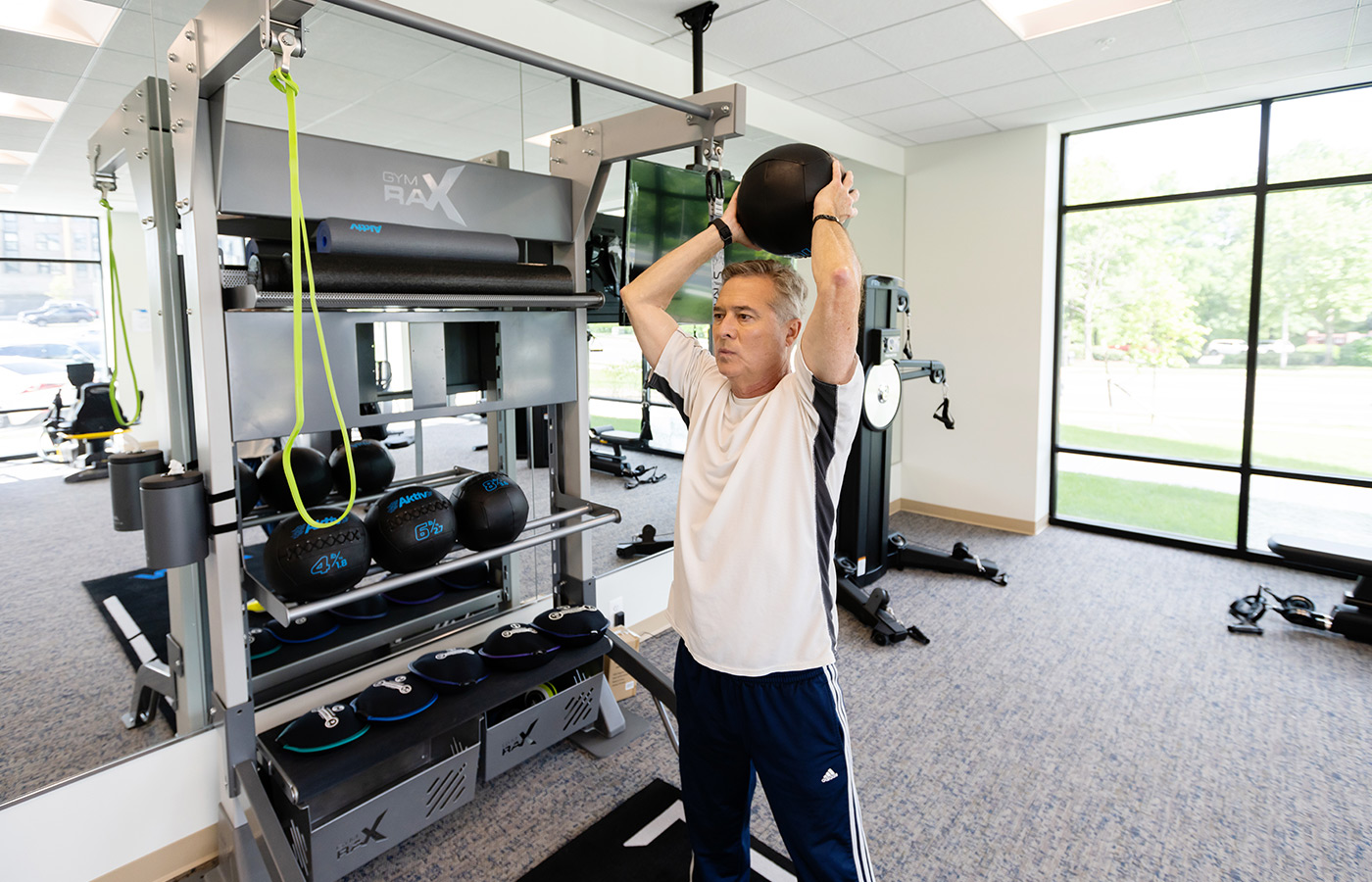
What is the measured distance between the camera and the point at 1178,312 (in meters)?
4.49

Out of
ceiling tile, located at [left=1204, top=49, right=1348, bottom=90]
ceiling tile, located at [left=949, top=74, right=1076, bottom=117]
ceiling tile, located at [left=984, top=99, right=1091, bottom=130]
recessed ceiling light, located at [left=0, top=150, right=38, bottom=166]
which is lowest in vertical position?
recessed ceiling light, located at [left=0, top=150, right=38, bottom=166]

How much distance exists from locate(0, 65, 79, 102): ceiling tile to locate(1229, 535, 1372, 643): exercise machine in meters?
4.67

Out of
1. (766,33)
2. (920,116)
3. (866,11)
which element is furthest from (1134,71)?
(766,33)

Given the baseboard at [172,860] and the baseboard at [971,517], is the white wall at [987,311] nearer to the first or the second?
the baseboard at [971,517]

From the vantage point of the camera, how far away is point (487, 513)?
2.04 metres

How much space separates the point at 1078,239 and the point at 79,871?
5553 mm

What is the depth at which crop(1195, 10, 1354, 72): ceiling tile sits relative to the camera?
116 inches

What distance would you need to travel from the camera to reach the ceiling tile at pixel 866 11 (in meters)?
2.67

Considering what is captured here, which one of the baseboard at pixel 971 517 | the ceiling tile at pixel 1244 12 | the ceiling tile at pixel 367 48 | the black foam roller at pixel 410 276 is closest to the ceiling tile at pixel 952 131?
the ceiling tile at pixel 1244 12

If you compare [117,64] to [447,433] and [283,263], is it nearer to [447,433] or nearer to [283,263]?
[283,263]

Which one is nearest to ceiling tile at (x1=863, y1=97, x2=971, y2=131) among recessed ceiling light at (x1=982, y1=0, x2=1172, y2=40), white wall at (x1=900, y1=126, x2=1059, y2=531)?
white wall at (x1=900, y1=126, x2=1059, y2=531)

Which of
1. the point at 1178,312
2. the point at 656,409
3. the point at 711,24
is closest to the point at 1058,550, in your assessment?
the point at 1178,312

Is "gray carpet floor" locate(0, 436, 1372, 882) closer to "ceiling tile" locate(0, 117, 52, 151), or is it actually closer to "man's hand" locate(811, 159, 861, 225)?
"ceiling tile" locate(0, 117, 52, 151)

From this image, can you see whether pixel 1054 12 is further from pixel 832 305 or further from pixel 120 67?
pixel 120 67
